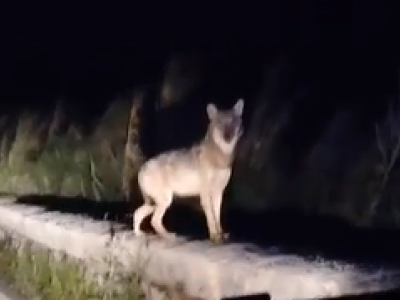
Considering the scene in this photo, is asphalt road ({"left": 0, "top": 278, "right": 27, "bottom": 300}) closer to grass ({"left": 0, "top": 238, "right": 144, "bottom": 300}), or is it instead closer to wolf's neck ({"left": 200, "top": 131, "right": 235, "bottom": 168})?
grass ({"left": 0, "top": 238, "right": 144, "bottom": 300})

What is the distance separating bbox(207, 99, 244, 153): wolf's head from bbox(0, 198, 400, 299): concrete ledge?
1.00 ft

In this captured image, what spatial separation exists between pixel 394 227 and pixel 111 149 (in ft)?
6.46

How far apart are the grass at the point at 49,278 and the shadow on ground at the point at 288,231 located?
0.23 meters

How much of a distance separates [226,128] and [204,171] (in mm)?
156

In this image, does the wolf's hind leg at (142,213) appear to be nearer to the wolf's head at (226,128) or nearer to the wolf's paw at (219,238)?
the wolf's paw at (219,238)

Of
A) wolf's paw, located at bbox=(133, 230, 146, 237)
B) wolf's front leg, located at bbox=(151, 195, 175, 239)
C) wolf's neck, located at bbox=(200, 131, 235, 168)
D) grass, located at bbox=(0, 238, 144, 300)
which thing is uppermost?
wolf's neck, located at bbox=(200, 131, 235, 168)

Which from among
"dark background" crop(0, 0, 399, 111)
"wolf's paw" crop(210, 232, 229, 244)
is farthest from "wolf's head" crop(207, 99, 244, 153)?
"dark background" crop(0, 0, 399, 111)

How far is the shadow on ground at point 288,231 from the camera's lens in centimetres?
283

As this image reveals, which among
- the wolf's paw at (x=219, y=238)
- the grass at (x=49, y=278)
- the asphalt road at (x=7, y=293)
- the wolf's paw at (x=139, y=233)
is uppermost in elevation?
A: the wolf's paw at (x=219, y=238)

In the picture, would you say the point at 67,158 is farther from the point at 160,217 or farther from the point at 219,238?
the point at 219,238

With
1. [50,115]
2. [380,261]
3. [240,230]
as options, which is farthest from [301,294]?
[50,115]

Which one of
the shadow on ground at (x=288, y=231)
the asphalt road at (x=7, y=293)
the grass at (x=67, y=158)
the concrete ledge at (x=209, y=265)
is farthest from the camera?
the grass at (x=67, y=158)

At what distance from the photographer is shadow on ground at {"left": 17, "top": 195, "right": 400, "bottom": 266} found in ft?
9.29

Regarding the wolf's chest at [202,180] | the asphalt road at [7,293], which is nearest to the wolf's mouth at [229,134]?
the wolf's chest at [202,180]
